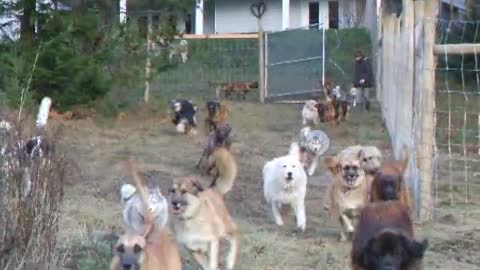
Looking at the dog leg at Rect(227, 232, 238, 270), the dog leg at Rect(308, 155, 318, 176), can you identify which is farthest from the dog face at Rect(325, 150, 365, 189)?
the dog leg at Rect(308, 155, 318, 176)

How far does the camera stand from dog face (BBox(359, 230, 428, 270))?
695 centimetres

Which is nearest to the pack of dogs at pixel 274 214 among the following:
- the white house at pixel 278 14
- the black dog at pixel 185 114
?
the black dog at pixel 185 114

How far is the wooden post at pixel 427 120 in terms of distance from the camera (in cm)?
1070

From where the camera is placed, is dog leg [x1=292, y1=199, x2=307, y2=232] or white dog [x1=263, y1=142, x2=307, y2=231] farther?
white dog [x1=263, y1=142, x2=307, y2=231]

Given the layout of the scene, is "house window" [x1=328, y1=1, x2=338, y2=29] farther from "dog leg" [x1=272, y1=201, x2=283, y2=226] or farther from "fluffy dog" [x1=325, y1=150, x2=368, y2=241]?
"fluffy dog" [x1=325, y1=150, x2=368, y2=241]

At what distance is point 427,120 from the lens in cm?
1070

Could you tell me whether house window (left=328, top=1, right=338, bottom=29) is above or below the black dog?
above

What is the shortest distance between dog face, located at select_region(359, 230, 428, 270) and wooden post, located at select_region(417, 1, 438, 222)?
3.75 metres

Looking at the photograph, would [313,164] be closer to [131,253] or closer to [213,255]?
[213,255]

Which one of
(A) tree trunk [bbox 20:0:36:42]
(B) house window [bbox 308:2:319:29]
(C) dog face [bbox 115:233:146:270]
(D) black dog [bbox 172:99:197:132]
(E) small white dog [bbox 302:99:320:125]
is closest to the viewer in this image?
(C) dog face [bbox 115:233:146:270]

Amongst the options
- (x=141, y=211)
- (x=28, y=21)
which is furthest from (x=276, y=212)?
(x=28, y=21)

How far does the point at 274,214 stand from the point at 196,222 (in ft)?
8.46

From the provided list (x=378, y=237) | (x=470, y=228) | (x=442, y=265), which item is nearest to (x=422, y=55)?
(x=470, y=228)

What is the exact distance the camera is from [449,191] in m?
12.5
